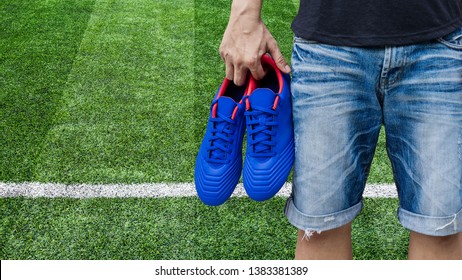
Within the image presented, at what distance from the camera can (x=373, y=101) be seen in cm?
150

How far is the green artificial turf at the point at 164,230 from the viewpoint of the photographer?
2.58 meters

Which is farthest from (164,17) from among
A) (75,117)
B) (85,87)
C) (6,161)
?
(6,161)

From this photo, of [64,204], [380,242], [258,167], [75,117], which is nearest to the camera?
[258,167]

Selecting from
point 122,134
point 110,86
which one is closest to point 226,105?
point 122,134

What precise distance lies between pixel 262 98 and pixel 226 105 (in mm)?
120

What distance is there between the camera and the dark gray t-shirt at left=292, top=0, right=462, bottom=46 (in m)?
1.41

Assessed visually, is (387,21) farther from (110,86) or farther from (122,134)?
(110,86)

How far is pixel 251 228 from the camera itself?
8.95 feet

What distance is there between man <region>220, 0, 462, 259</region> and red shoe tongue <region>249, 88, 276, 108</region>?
107mm

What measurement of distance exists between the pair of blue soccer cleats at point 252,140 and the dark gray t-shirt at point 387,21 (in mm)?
286

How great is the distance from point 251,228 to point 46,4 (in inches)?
149

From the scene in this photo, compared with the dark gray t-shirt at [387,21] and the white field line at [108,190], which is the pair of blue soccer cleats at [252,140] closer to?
the dark gray t-shirt at [387,21]
